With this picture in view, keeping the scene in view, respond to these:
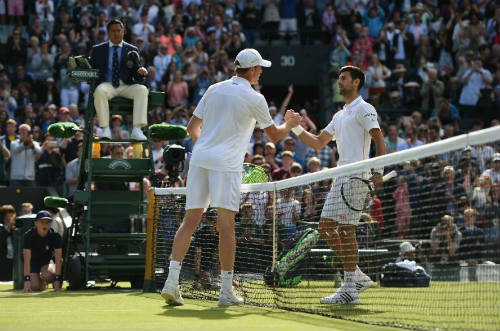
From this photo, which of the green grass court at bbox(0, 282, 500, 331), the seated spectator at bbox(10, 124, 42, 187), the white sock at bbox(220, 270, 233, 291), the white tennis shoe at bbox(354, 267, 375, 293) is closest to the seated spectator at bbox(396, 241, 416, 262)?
the green grass court at bbox(0, 282, 500, 331)

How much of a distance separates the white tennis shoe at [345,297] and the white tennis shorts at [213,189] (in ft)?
4.01

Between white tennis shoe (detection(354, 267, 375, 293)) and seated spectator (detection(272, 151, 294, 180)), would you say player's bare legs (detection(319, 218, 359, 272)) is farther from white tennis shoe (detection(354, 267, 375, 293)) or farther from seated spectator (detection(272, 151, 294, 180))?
seated spectator (detection(272, 151, 294, 180))

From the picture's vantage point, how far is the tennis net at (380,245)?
8312 mm

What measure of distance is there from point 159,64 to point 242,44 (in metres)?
2.46

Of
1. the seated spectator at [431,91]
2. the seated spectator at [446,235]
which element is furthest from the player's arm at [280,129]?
the seated spectator at [431,91]

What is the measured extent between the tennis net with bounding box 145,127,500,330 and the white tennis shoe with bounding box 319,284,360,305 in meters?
0.10

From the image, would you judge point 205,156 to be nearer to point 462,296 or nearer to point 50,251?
point 462,296

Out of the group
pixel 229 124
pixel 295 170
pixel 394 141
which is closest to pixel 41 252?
pixel 295 170

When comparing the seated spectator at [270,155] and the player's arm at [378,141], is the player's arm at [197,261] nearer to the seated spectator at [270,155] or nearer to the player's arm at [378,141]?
the player's arm at [378,141]

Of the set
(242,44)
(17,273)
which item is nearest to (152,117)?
(242,44)

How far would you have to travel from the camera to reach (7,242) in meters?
16.5

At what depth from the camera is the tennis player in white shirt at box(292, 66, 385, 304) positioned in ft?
32.4

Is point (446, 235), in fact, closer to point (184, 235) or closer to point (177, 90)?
point (184, 235)

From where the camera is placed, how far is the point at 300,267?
38.4 ft
